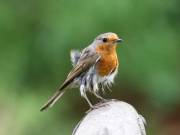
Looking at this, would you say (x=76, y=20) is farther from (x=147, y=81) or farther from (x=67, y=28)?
(x=147, y=81)

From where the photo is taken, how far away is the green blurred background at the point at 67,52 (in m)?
7.94

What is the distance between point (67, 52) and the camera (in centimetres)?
814

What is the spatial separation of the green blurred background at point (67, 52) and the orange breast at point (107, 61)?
3053mm

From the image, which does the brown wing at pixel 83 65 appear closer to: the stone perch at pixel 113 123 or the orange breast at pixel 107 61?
the orange breast at pixel 107 61

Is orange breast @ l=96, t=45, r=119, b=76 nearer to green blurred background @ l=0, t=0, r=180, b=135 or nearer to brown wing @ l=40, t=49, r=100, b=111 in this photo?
brown wing @ l=40, t=49, r=100, b=111

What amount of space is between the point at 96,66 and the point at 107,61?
→ 14cm

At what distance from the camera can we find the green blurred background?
7938mm

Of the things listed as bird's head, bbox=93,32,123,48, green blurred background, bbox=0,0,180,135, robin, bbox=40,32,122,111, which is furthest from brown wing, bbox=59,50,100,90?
green blurred background, bbox=0,0,180,135

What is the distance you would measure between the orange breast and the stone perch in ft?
4.84

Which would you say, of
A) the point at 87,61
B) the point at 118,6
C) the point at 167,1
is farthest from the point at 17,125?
the point at 87,61

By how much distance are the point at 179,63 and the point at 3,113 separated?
2.35m

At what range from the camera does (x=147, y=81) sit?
8.53 m

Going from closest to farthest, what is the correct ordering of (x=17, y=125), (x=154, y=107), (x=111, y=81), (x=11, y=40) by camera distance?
(x=111, y=81)
(x=17, y=125)
(x=11, y=40)
(x=154, y=107)

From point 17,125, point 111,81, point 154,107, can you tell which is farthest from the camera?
point 154,107
